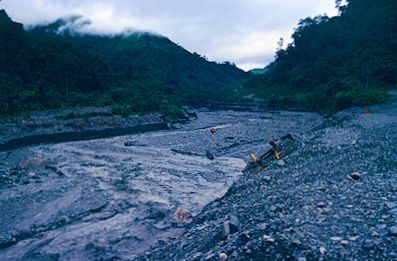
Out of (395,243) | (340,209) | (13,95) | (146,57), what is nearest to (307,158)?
(340,209)

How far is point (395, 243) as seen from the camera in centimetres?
664

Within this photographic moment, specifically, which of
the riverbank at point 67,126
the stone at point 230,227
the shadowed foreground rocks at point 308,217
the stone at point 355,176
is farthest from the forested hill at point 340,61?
the stone at point 230,227

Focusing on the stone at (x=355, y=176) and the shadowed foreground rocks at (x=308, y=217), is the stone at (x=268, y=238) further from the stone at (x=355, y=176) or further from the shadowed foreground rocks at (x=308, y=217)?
the stone at (x=355, y=176)

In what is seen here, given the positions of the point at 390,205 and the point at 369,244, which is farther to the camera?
the point at 390,205

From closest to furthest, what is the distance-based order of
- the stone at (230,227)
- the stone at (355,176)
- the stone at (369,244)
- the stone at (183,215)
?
1. the stone at (369,244)
2. the stone at (230,227)
3. the stone at (355,176)
4. the stone at (183,215)

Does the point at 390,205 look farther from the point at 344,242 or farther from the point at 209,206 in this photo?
the point at 209,206

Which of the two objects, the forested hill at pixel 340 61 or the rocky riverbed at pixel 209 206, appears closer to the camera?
the rocky riverbed at pixel 209 206

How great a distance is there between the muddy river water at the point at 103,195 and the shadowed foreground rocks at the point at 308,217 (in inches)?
67.8

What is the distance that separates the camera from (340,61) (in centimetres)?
7550

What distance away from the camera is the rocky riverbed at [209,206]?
7611 millimetres

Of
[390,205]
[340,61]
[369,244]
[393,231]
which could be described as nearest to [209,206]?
[390,205]

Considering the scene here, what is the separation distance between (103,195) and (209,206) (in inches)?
225

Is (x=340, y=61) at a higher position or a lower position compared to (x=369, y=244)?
higher

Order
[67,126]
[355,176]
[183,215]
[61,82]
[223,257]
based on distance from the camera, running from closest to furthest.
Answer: [223,257] < [355,176] < [183,215] < [67,126] < [61,82]
